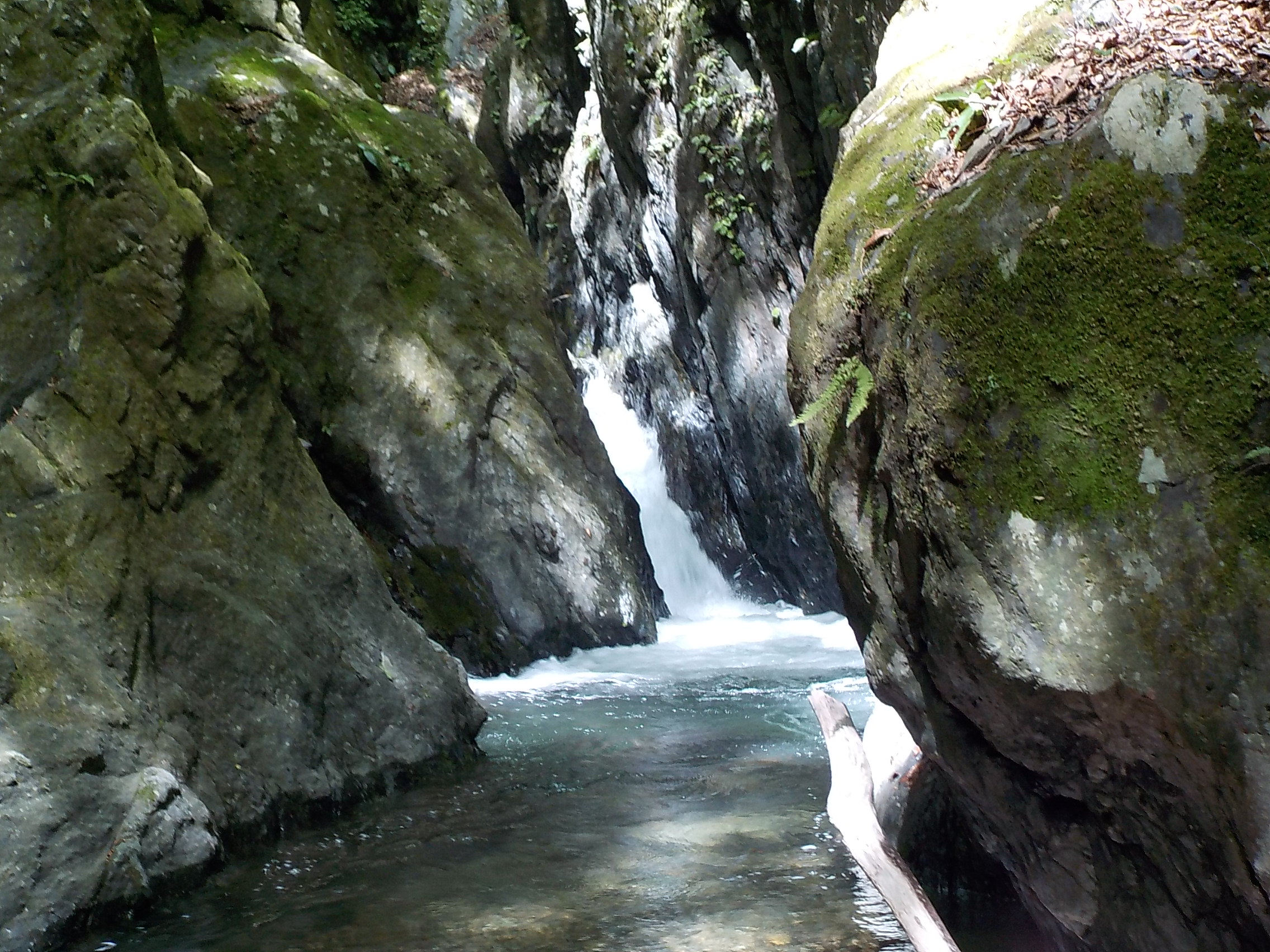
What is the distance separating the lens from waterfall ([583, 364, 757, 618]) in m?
15.1

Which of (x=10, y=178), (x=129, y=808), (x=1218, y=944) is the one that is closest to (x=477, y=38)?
(x=10, y=178)

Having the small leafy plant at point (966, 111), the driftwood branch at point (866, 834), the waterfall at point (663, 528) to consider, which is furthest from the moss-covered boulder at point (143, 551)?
the waterfall at point (663, 528)

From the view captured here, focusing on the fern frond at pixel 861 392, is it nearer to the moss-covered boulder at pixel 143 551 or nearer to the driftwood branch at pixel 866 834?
the driftwood branch at pixel 866 834

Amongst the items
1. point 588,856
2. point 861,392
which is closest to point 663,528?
point 588,856

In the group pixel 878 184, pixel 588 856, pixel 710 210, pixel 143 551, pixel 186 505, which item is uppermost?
pixel 710 210

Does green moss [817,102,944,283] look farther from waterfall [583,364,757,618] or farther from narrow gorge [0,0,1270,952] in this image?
waterfall [583,364,757,618]

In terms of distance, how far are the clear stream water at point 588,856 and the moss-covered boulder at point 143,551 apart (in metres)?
0.35

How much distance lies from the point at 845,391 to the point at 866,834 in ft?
5.25

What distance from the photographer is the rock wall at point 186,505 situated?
4383 mm

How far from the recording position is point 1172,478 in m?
2.53

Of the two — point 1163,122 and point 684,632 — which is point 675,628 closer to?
point 684,632

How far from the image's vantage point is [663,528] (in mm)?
15852

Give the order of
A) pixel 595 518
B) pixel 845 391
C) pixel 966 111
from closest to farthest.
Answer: pixel 966 111 → pixel 845 391 → pixel 595 518

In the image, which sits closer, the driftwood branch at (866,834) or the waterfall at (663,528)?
the driftwood branch at (866,834)
